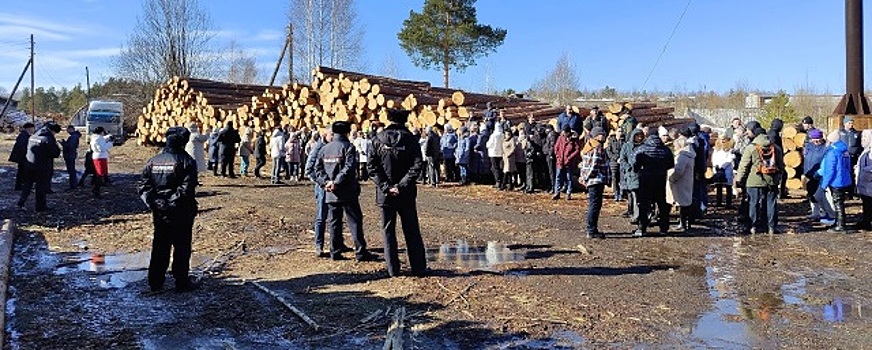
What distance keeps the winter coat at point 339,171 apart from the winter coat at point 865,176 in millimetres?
7326

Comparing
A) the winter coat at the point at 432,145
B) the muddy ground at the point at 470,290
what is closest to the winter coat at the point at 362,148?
the winter coat at the point at 432,145

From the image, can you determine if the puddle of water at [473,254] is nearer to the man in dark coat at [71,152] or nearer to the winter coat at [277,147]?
the winter coat at [277,147]

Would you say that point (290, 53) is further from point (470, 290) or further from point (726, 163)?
point (470, 290)

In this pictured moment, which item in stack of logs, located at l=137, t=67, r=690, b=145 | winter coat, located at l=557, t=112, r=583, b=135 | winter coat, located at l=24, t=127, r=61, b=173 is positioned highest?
stack of logs, located at l=137, t=67, r=690, b=145

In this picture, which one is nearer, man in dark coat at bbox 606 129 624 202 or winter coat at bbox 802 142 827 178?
winter coat at bbox 802 142 827 178

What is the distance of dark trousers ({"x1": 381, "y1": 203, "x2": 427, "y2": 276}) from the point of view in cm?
753

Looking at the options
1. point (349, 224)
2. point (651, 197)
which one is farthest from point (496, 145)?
point (349, 224)

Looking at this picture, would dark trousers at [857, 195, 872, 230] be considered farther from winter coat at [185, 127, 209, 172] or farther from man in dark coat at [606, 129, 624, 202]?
winter coat at [185, 127, 209, 172]

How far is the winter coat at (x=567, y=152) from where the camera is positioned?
47.1 ft

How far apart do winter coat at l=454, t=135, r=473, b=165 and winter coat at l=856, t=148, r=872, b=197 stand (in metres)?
8.60

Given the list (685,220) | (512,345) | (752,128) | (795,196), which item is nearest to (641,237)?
(685,220)

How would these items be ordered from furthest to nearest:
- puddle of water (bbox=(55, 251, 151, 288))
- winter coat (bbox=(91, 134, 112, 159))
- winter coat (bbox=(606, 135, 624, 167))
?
winter coat (bbox=(91, 134, 112, 159)) < winter coat (bbox=(606, 135, 624, 167)) < puddle of water (bbox=(55, 251, 151, 288))

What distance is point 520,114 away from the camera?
64.6ft

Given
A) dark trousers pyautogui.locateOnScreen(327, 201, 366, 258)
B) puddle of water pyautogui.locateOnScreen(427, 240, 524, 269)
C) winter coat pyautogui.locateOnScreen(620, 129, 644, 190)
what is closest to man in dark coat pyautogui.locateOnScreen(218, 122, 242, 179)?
puddle of water pyautogui.locateOnScreen(427, 240, 524, 269)
